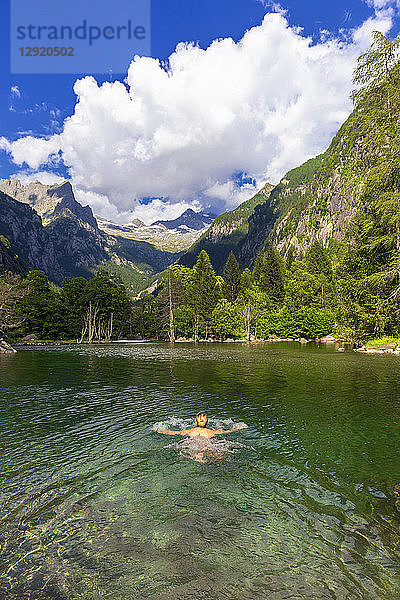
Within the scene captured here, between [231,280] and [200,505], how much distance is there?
108m

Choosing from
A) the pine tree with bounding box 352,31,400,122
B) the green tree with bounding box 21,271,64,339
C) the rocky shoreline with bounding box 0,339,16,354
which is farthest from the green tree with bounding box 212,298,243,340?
the pine tree with bounding box 352,31,400,122

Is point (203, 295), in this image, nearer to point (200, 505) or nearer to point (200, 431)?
point (200, 431)

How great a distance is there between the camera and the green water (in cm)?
551

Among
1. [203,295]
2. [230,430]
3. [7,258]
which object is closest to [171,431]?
[230,430]

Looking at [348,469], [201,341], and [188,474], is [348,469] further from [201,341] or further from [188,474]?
[201,341]

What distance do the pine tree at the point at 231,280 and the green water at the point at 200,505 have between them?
309ft

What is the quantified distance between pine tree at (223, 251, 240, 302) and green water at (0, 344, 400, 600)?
9422cm

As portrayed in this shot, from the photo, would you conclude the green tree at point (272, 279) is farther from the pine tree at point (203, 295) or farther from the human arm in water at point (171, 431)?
the human arm in water at point (171, 431)

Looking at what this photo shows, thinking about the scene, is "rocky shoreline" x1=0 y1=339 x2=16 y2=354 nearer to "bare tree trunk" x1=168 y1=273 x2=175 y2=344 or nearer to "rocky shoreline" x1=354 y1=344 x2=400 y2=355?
"bare tree trunk" x1=168 y1=273 x2=175 y2=344

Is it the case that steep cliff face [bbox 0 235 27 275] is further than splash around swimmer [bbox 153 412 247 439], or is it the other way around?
steep cliff face [bbox 0 235 27 275]

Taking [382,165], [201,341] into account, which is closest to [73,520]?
[382,165]

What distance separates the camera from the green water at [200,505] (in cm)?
551

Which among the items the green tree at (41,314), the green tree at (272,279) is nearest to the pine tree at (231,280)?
the green tree at (272,279)

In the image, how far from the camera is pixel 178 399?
1956cm
